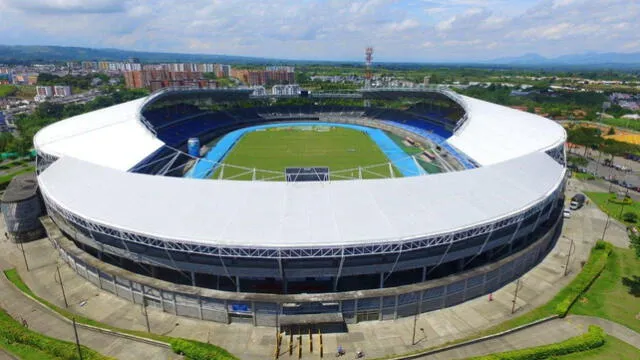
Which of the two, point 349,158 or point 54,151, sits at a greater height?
point 54,151

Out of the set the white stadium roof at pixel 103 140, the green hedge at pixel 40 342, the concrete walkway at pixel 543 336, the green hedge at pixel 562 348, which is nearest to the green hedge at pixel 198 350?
the green hedge at pixel 40 342

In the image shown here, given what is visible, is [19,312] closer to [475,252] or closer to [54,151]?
[54,151]

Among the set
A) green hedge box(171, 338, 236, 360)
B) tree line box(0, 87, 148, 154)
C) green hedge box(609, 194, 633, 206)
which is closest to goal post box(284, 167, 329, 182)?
green hedge box(171, 338, 236, 360)

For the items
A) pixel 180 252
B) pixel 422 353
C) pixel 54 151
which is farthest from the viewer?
pixel 54 151

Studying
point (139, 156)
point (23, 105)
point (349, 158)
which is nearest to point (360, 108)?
point (349, 158)

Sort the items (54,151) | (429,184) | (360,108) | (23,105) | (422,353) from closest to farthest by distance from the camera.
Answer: (422,353), (429,184), (54,151), (360,108), (23,105)

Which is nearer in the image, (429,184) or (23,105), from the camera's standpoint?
(429,184)

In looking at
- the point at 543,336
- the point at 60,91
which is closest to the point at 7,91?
the point at 60,91
